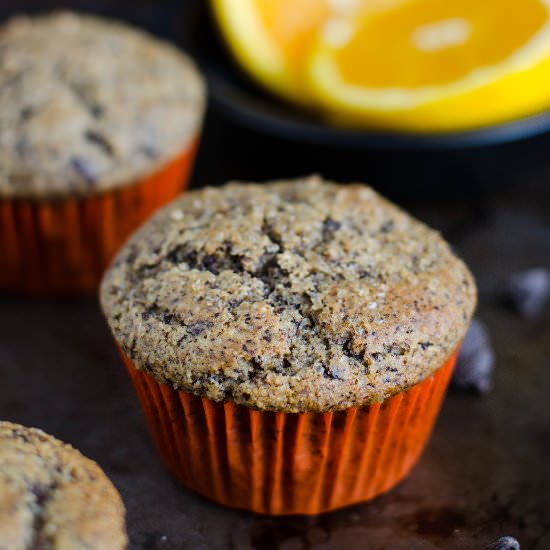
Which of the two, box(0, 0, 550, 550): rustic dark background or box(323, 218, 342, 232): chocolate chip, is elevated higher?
box(323, 218, 342, 232): chocolate chip

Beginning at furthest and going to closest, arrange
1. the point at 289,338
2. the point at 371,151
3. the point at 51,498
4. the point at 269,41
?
the point at 269,41
the point at 371,151
the point at 289,338
the point at 51,498

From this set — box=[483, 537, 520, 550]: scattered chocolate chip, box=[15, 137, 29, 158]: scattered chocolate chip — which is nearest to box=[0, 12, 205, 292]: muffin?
box=[15, 137, 29, 158]: scattered chocolate chip

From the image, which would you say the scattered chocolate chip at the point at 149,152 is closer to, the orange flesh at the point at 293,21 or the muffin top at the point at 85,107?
the muffin top at the point at 85,107

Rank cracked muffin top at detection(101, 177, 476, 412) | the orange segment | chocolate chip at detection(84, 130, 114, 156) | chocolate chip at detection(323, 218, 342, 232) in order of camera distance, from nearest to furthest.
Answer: cracked muffin top at detection(101, 177, 476, 412), chocolate chip at detection(323, 218, 342, 232), chocolate chip at detection(84, 130, 114, 156), the orange segment

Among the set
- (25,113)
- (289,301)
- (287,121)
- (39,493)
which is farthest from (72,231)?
(39,493)

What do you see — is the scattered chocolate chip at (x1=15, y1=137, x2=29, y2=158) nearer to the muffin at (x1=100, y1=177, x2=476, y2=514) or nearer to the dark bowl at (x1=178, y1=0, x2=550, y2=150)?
the muffin at (x1=100, y1=177, x2=476, y2=514)

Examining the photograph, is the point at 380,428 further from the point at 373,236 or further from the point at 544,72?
the point at 544,72

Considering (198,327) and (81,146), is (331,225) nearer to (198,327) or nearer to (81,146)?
(198,327)
